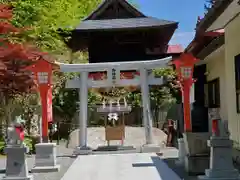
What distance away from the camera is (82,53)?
2853 cm

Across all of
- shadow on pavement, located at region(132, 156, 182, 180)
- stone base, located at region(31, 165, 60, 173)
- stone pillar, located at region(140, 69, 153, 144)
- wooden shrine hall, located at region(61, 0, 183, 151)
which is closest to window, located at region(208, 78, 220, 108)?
wooden shrine hall, located at region(61, 0, 183, 151)

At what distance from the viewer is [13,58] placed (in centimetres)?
1527

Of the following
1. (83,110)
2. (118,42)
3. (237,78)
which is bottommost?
(83,110)

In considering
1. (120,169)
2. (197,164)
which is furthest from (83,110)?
(197,164)

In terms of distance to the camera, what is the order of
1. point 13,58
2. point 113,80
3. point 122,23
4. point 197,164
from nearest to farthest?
point 197,164 < point 13,58 < point 113,80 < point 122,23

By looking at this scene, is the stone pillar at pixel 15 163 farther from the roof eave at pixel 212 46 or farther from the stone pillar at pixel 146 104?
the stone pillar at pixel 146 104

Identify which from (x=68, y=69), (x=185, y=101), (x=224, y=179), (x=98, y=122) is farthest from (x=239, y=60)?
(x=98, y=122)

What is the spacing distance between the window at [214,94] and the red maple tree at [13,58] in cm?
553

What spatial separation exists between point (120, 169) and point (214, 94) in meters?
5.21

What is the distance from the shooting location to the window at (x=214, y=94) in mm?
13723

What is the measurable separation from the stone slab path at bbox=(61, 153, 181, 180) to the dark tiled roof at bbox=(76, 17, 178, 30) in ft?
20.2

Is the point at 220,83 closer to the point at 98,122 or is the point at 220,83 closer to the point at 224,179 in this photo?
the point at 224,179

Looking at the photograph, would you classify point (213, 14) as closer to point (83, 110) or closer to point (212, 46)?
point (212, 46)

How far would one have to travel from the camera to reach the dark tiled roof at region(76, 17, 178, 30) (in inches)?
698
